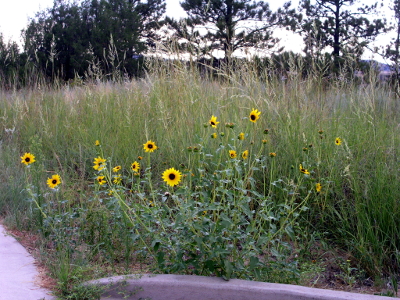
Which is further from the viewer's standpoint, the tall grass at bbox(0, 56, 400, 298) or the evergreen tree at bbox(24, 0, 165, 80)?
the evergreen tree at bbox(24, 0, 165, 80)

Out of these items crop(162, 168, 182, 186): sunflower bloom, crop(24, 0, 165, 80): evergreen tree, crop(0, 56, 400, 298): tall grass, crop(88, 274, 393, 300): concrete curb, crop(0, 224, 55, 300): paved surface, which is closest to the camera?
crop(88, 274, 393, 300): concrete curb

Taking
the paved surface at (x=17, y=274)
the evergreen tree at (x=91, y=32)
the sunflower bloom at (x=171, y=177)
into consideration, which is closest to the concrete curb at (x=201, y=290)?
the paved surface at (x=17, y=274)

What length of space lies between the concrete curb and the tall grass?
99 millimetres

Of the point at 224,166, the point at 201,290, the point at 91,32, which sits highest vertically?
the point at 91,32

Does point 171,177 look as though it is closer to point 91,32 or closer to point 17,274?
point 17,274

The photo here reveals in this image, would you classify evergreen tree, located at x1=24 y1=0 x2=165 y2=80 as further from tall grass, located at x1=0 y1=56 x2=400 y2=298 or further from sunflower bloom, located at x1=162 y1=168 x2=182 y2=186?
sunflower bloom, located at x1=162 y1=168 x2=182 y2=186

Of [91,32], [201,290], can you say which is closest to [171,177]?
[201,290]

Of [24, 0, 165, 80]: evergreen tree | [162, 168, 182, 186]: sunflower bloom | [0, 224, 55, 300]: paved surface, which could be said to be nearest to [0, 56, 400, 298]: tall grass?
[162, 168, 182, 186]: sunflower bloom

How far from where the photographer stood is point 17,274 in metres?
2.59

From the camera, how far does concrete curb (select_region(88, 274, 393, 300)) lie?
221 centimetres

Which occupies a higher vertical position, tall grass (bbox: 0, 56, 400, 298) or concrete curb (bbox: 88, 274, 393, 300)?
tall grass (bbox: 0, 56, 400, 298)

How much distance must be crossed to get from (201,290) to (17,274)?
3.79ft

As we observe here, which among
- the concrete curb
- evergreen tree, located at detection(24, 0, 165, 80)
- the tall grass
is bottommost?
the concrete curb

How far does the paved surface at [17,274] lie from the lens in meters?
2.33
